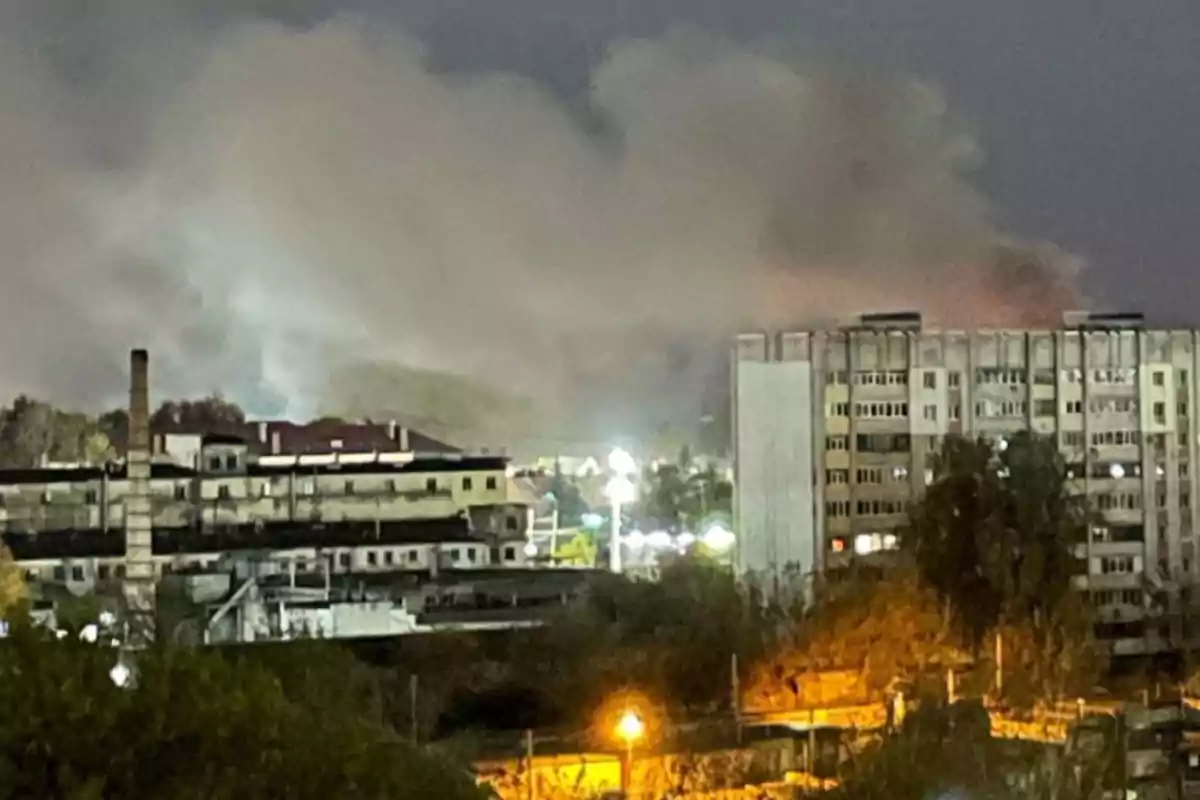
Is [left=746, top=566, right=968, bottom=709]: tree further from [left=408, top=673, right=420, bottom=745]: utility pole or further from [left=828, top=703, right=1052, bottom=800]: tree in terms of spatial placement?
[left=828, top=703, right=1052, bottom=800]: tree

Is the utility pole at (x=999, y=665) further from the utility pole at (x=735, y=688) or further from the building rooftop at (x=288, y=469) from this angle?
the building rooftop at (x=288, y=469)

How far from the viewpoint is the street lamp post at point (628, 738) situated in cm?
362

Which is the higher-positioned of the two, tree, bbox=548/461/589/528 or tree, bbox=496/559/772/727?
tree, bbox=548/461/589/528

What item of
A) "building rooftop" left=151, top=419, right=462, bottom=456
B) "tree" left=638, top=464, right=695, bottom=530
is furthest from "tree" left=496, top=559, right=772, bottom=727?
"building rooftop" left=151, top=419, right=462, bottom=456

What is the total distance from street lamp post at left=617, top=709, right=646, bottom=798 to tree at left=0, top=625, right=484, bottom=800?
1942 mm

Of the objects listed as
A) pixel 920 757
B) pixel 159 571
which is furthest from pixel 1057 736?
pixel 159 571

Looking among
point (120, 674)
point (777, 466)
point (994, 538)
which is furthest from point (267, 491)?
point (120, 674)

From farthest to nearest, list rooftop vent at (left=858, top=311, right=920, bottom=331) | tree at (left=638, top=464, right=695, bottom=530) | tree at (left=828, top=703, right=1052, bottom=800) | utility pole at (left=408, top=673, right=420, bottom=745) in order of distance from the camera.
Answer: tree at (left=638, top=464, right=695, bottom=530), rooftop vent at (left=858, top=311, right=920, bottom=331), utility pole at (left=408, top=673, right=420, bottom=745), tree at (left=828, top=703, right=1052, bottom=800)

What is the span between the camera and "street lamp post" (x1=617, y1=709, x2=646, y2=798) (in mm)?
3616

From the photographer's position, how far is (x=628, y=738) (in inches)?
144

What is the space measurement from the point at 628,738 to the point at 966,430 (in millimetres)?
2655

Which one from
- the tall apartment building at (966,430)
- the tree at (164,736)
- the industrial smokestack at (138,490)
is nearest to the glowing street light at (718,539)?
the tall apartment building at (966,430)

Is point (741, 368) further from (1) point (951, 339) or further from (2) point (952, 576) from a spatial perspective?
(2) point (952, 576)

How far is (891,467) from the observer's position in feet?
19.2
